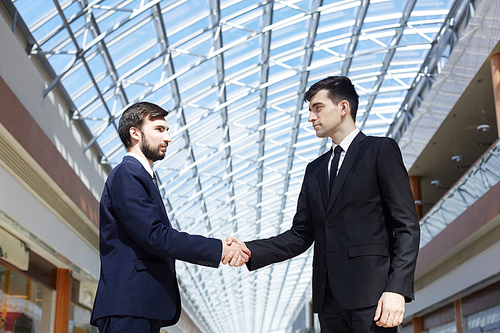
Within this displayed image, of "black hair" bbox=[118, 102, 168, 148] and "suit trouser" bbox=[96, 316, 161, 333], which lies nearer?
"suit trouser" bbox=[96, 316, 161, 333]

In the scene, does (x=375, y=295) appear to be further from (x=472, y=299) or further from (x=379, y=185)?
(x=472, y=299)

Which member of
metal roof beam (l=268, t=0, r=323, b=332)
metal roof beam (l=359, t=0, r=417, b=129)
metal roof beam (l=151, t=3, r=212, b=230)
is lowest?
metal roof beam (l=151, t=3, r=212, b=230)

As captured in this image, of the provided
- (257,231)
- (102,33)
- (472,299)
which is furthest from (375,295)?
(257,231)

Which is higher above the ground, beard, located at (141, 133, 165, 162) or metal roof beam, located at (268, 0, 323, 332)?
metal roof beam, located at (268, 0, 323, 332)

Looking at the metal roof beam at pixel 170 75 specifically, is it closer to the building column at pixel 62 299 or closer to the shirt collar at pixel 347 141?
the building column at pixel 62 299

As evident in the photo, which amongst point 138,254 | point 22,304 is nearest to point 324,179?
point 138,254

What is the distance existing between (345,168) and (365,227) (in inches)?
19.5

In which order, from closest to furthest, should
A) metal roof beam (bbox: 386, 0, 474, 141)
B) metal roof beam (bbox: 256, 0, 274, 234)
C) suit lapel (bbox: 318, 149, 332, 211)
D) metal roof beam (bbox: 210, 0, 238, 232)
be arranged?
1. suit lapel (bbox: 318, 149, 332, 211)
2. metal roof beam (bbox: 210, 0, 238, 232)
3. metal roof beam (bbox: 256, 0, 274, 234)
4. metal roof beam (bbox: 386, 0, 474, 141)

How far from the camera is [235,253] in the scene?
479 centimetres

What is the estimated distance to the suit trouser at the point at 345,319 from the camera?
377 cm

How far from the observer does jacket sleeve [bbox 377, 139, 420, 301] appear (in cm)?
375

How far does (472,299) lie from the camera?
19.5m

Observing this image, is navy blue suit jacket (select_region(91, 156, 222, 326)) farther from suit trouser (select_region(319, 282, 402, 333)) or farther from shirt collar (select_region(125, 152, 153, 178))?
suit trouser (select_region(319, 282, 402, 333))

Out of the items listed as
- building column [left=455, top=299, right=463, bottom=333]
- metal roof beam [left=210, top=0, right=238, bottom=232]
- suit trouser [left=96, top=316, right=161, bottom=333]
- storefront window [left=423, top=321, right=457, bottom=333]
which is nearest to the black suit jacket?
suit trouser [left=96, top=316, right=161, bottom=333]
